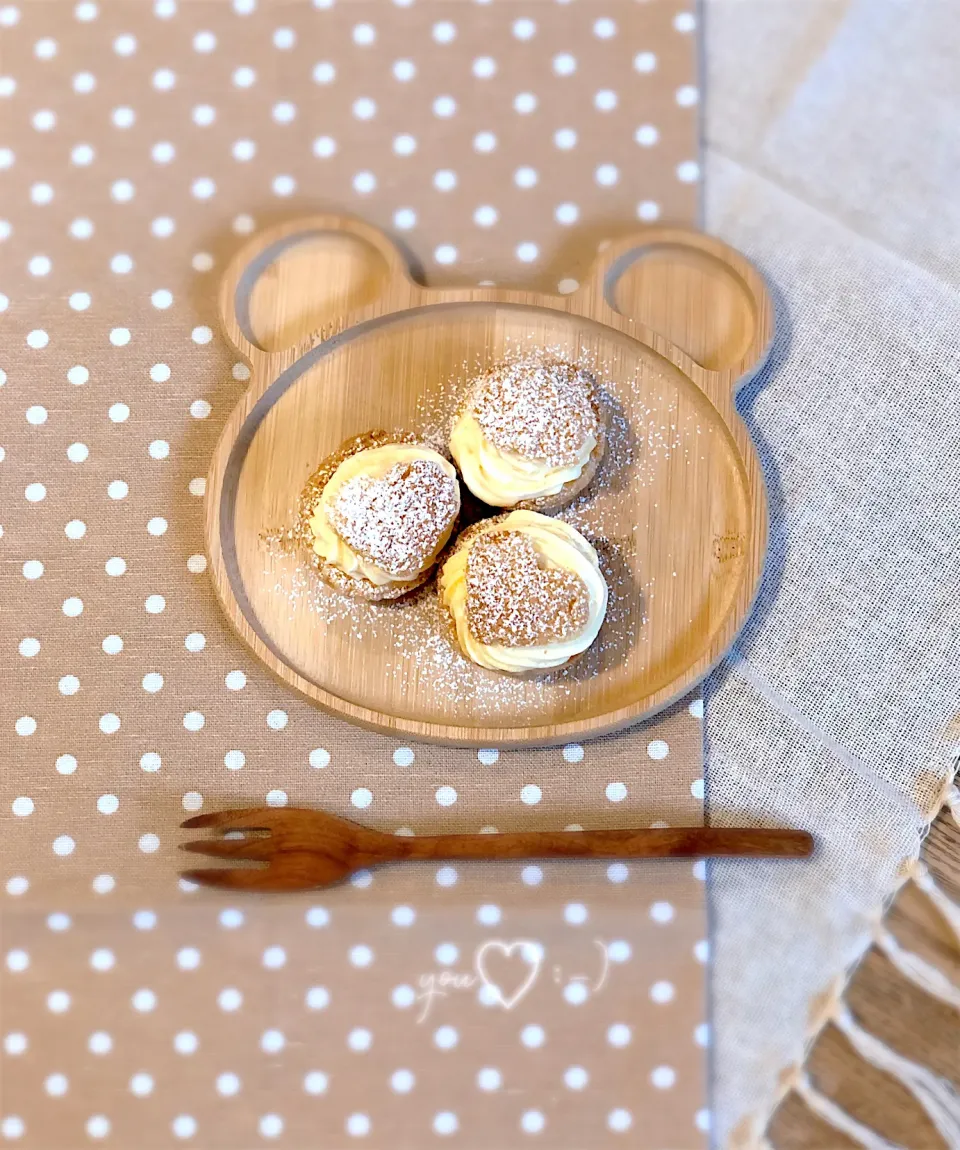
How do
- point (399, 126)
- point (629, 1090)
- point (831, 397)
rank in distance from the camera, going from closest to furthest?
1. point (629, 1090)
2. point (831, 397)
3. point (399, 126)

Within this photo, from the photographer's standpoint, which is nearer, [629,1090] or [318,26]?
[629,1090]

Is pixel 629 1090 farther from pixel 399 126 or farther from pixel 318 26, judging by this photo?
pixel 318 26

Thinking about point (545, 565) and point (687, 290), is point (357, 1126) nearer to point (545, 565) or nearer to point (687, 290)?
point (545, 565)

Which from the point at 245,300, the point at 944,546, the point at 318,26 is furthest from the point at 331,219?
the point at 944,546

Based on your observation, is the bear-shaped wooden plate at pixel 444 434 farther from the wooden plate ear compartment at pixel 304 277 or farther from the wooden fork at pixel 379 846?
the wooden fork at pixel 379 846

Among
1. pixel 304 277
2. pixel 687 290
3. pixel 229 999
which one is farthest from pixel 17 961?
pixel 687 290

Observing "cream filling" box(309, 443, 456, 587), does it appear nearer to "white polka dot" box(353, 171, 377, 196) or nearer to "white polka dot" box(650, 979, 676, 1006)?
"white polka dot" box(353, 171, 377, 196)

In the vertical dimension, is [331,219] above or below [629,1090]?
above
